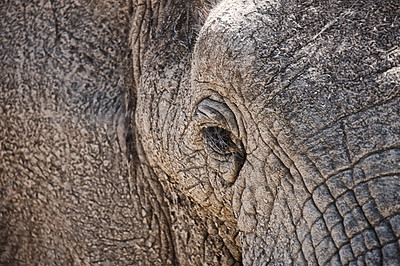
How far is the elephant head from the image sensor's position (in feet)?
4.75

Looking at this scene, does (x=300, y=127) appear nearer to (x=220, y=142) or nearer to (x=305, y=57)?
(x=305, y=57)

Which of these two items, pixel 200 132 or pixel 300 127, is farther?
pixel 200 132

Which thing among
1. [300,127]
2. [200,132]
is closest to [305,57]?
[300,127]

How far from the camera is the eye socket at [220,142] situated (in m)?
1.76

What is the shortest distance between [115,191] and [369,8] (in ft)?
3.53

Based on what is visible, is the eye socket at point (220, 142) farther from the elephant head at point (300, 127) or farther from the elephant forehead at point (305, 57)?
the elephant forehead at point (305, 57)

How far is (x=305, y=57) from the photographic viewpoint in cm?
157

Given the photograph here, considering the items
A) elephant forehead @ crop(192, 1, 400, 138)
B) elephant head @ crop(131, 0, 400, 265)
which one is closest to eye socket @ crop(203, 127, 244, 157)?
elephant head @ crop(131, 0, 400, 265)

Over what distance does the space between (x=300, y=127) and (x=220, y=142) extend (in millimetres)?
297

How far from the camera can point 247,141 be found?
1.71 meters

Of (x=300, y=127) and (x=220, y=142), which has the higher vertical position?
(x=220, y=142)

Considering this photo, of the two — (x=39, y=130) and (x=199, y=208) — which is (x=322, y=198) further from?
(x=39, y=130)

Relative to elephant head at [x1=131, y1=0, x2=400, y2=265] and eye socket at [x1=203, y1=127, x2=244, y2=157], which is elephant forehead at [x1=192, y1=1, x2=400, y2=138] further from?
eye socket at [x1=203, y1=127, x2=244, y2=157]

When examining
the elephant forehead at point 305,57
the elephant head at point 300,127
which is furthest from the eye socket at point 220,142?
the elephant forehead at point 305,57
